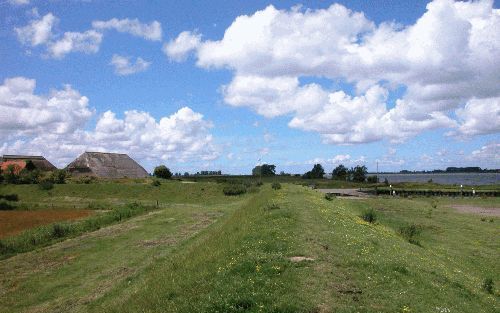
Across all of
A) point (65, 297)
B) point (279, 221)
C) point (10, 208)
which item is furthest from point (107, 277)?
point (10, 208)

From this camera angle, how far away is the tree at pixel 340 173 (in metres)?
152

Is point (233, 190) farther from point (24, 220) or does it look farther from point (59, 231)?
point (59, 231)

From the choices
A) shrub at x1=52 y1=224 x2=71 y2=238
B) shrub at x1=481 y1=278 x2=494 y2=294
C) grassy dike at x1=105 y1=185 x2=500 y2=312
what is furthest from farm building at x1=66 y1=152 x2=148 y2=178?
shrub at x1=481 y1=278 x2=494 y2=294

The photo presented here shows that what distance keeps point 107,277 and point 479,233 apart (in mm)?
29068

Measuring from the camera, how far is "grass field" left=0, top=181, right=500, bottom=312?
1154 cm

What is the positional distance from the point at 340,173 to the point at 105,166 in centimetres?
8306

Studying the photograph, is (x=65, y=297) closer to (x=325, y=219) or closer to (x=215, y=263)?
(x=215, y=263)

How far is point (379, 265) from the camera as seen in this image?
14289 millimetres

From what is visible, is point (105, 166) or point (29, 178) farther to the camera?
point (105, 166)

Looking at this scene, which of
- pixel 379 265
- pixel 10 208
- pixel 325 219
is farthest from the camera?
pixel 10 208

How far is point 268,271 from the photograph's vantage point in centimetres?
1326

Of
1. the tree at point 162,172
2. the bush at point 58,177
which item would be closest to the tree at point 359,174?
the tree at point 162,172

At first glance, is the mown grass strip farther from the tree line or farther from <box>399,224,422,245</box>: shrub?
the tree line

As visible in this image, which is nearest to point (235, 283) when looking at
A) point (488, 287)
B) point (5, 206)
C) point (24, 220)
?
point (488, 287)
